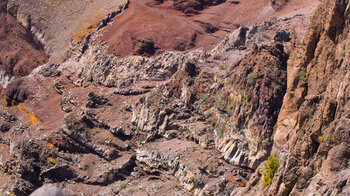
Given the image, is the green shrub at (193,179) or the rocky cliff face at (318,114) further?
the green shrub at (193,179)

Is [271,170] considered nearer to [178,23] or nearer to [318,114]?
[318,114]

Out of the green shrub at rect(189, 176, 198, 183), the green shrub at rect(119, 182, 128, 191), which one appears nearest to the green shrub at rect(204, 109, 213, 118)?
the green shrub at rect(189, 176, 198, 183)

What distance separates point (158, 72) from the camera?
44344 mm

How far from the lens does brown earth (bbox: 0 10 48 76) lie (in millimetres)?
54125

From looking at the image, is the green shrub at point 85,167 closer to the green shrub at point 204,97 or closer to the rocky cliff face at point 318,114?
the green shrub at point 204,97

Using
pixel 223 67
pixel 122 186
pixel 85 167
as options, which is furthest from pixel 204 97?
pixel 85 167

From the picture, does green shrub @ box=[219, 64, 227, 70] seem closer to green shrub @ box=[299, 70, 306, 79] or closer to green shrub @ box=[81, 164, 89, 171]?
green shrub @ box=[81, 164, 89, 171]

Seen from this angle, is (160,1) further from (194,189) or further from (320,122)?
(320,122)

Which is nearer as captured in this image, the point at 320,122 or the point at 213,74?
the point at 320,122

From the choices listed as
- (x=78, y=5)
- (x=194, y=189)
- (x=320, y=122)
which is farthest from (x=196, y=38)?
(x=320, y=122)

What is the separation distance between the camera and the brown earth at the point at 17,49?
54125 mm

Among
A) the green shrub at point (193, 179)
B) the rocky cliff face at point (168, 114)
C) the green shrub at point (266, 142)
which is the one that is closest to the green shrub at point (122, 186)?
the rocky cliff face at point (168, 114)

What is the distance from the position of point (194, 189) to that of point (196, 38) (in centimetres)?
1872

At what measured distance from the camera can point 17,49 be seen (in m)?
56.2
